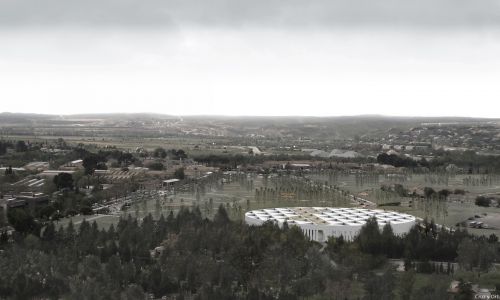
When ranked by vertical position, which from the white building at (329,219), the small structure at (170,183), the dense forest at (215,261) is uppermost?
the dense forest at (215,261)

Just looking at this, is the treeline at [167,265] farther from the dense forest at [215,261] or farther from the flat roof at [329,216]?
the flat roof at [329,216]

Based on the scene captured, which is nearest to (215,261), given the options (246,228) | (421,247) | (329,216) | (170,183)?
(246,228)

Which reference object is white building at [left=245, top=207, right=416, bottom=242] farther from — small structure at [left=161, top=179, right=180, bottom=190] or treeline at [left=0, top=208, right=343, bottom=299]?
small structure at [left=161, top=179, right=180, bottom=190]

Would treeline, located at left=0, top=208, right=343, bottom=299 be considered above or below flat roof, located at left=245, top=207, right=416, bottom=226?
above

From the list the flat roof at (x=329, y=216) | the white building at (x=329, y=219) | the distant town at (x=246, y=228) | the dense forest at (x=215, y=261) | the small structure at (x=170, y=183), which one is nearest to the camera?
the dense forest at (x=215, y=261)

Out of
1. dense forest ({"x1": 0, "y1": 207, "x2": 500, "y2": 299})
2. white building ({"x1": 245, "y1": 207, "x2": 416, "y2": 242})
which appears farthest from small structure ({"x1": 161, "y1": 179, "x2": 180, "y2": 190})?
dense forest ({"x1": 0, "y1": 207, "x2": 500, "y2": 299})

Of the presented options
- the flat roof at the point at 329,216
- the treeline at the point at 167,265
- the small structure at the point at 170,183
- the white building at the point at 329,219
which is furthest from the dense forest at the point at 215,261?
the small structure at the point at 170,183

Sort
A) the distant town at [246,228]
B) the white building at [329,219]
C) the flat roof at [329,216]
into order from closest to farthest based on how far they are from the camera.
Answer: the distant town at [246,228] → the white building at [329,219] → the flat roof at [329,216]
